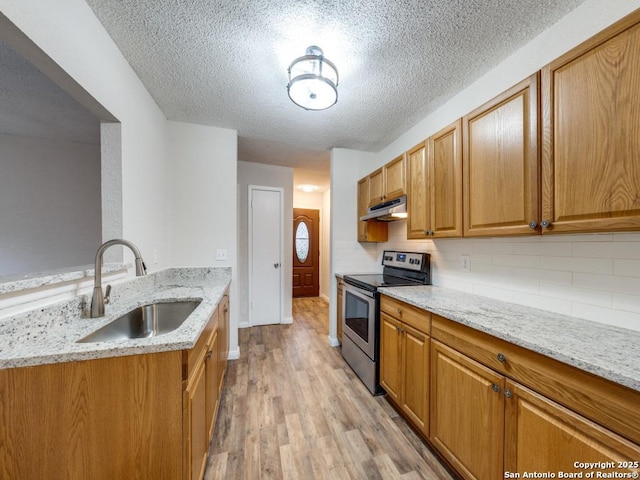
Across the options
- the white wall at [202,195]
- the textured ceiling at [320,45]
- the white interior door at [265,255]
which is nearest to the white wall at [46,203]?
the white wall at [202,195]

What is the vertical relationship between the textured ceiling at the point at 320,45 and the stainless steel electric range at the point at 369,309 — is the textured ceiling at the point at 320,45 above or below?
above

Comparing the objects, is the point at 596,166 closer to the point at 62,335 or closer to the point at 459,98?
the point at 459,98

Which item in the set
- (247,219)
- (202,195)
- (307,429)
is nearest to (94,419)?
(307,429)

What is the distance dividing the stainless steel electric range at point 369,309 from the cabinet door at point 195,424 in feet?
4.23

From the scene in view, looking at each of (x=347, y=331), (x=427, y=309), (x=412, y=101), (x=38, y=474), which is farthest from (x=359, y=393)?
(x=412, y=101)

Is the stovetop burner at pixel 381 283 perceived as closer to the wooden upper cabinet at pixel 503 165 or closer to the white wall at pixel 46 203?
the wooden upper cabinet at pixel 503 165

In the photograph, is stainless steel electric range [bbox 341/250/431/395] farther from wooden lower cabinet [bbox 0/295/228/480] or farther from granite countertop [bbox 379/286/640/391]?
wooden lower cabinet [bbox 0/295/228/480]

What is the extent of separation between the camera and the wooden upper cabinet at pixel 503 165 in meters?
1.19

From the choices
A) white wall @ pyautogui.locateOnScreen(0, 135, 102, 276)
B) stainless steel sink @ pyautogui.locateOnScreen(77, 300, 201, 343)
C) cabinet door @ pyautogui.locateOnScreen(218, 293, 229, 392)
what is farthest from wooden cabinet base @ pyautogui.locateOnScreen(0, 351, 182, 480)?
white wall @ pyautogui.locateOnScreen(0, 135, 102, 276)

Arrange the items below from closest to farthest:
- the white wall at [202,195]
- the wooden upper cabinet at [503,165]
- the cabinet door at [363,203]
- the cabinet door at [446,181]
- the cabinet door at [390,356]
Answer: the wooden upper cabinet at [503,165] → the cabinet door at [446,181] → the cabinet door at [390,356] → the white wall at [202,195] → the cabinet door at [363,203]

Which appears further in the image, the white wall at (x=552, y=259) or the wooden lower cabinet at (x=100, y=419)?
the white wall at (x=552, y=259)

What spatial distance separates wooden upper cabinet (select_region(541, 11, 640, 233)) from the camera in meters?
0.88

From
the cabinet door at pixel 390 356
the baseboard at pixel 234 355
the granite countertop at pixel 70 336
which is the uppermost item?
the granite countertop at pixel 70 336

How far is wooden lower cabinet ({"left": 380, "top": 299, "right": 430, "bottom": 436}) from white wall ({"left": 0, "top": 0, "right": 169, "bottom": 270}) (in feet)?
6.25
